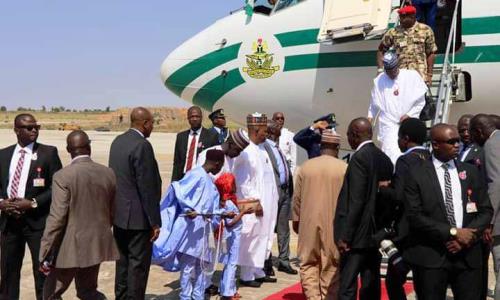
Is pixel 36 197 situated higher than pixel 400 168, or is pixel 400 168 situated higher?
pixel 400 168

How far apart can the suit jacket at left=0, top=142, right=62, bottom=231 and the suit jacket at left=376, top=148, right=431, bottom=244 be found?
3.17 m

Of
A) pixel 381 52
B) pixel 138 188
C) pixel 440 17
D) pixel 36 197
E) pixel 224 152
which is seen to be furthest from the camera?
pixel 440 17

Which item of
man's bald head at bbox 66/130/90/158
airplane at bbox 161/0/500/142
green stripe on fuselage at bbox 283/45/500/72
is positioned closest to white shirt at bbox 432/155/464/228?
man's bald head at bbox 66/130/90/158

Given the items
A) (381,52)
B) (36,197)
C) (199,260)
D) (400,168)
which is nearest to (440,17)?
(381,52)

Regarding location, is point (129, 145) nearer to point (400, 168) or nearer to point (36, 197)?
point (36, 197)

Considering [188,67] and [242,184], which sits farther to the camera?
[188,67]

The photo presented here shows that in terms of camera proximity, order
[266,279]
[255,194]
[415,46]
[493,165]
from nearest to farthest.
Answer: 1. [493,165]
2. [255,194]
3. [266,279]
4. [415,46]

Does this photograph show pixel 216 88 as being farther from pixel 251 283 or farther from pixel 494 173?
pixel 494 173

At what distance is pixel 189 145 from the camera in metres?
8.29

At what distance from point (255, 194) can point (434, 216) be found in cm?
267

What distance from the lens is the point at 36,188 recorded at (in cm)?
615

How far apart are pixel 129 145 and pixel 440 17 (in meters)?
5.45

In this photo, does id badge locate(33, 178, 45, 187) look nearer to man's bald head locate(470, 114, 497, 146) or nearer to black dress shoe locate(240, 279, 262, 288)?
black dress shoe locate(240, 279, 262, 288)

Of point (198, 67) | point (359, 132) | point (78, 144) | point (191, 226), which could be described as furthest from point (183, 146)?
point (359, 132)
